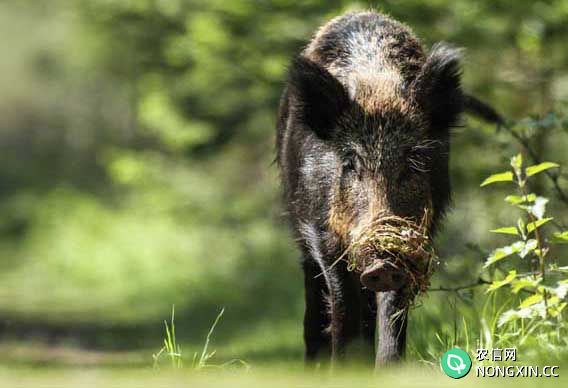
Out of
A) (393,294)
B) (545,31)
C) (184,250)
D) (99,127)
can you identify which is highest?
(99,127)

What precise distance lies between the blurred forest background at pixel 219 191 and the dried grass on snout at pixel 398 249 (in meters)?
0.91

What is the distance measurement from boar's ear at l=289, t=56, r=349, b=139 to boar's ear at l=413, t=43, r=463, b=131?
0.49m

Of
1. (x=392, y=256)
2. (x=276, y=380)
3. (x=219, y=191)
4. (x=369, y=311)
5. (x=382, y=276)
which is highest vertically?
(x=219, y=191)

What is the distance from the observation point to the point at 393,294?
5.91 m

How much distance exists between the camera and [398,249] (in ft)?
17.7

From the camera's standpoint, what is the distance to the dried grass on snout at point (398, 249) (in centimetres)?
538

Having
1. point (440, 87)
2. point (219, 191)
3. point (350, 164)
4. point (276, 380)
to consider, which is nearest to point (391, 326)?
point (350, 164)

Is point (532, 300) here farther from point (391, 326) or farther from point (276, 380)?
point (276, 380)

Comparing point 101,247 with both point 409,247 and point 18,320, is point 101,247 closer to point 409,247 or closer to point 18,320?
point 18,320

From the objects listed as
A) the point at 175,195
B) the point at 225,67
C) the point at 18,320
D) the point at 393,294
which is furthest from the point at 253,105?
the point at 393,294

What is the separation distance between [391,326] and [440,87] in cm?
159

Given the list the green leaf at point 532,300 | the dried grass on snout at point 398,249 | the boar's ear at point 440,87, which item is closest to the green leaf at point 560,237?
the green leaf at point 532,300

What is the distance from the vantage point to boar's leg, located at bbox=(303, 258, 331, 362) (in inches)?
282

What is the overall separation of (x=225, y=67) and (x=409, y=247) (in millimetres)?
5988
